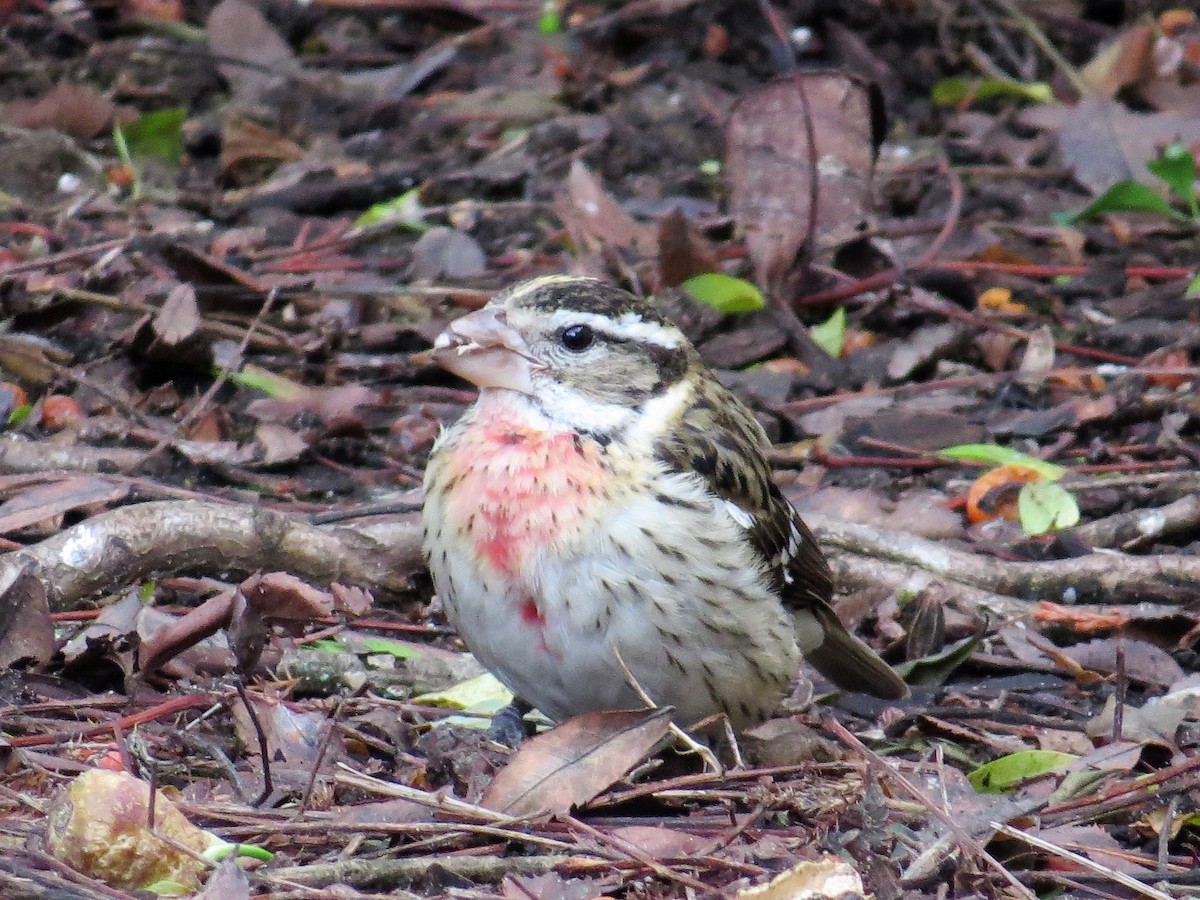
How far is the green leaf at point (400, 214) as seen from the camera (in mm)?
8539

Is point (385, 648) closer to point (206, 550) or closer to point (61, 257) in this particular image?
point (206, 550)

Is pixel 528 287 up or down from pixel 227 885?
up

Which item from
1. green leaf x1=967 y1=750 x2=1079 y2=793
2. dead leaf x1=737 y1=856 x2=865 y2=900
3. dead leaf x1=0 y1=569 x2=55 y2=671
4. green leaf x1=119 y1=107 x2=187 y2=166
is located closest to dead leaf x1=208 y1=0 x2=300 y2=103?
green leaf x1=119 y1=107 x2=187 y2=166

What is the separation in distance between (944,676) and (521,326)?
6.27 ft

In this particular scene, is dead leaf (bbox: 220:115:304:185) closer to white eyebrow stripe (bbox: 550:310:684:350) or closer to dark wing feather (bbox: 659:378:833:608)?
dark wing feather (bbox: 659:378:833:608)

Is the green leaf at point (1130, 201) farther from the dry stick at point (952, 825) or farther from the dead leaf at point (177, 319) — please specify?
the dry stick at point (952, 825)

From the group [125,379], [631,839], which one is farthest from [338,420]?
[631,839]

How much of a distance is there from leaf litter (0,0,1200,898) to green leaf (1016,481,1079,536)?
0.02m

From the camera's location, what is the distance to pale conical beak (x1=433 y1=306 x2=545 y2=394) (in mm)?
4820

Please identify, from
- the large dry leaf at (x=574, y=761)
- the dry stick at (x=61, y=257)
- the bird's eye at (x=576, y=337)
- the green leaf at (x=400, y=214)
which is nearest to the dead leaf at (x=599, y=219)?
the green leaf at (x=400, y=214)

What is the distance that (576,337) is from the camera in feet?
16.2

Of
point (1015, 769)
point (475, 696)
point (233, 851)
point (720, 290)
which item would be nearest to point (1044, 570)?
point (1015, 769)

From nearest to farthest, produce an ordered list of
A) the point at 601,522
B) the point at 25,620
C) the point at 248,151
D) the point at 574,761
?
the point at 574,761
the point at 601,522
the point at 25,620
the point at 248,151

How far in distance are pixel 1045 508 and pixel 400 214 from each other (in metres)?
3.70
